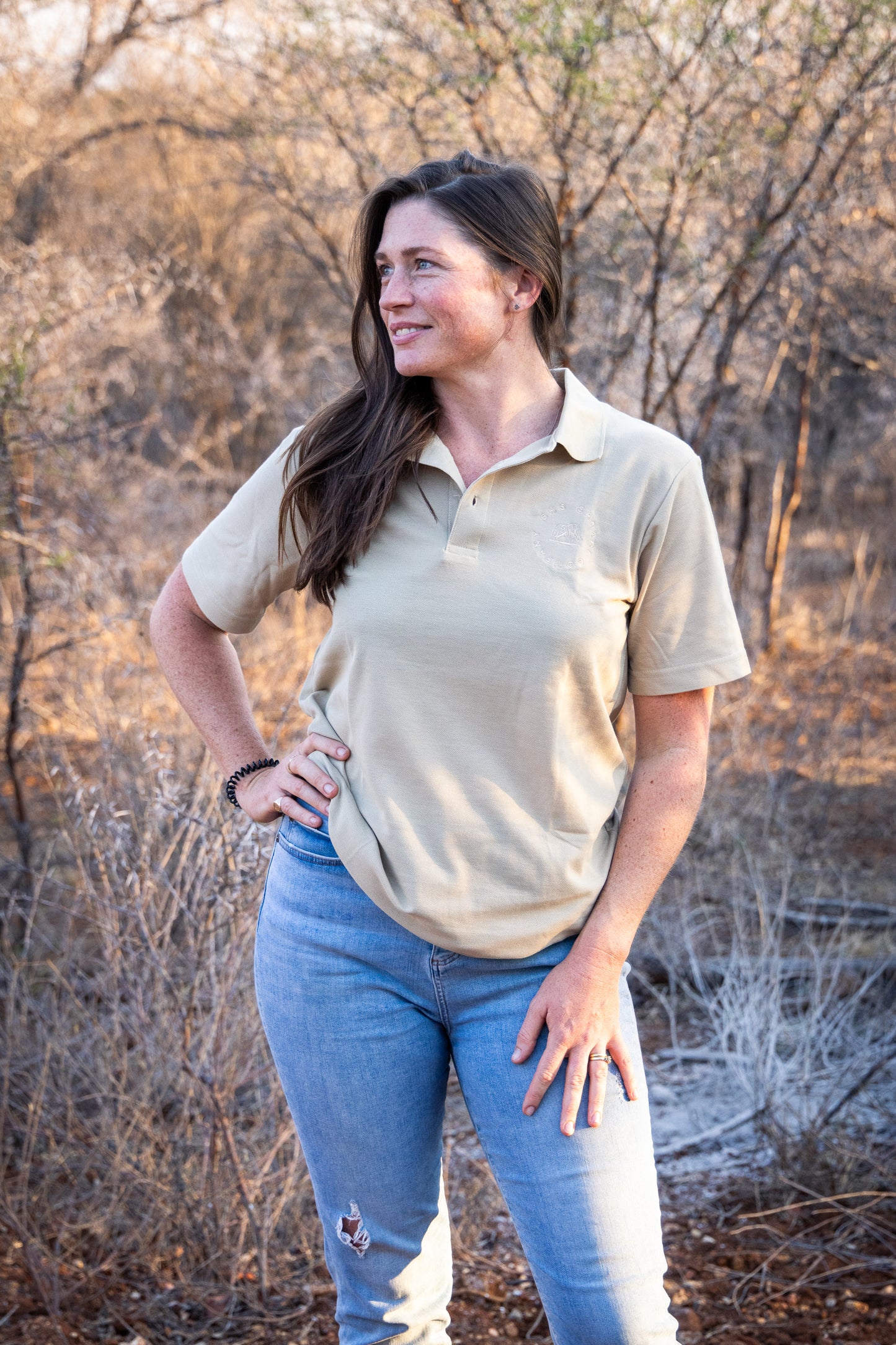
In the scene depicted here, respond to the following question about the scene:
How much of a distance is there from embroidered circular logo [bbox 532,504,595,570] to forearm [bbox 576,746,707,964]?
0.28m

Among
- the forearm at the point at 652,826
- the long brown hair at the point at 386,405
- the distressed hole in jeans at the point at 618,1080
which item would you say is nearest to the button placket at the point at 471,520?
the long brown hair at the point at 386,405

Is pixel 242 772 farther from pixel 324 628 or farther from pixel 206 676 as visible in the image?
pixel 324 628

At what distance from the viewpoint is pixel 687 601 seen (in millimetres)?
1441

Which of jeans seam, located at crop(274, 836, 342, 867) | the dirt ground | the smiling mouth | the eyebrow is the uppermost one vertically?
the eyebrow

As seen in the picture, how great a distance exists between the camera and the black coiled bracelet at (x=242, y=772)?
1.83 meters

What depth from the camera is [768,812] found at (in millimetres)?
4785

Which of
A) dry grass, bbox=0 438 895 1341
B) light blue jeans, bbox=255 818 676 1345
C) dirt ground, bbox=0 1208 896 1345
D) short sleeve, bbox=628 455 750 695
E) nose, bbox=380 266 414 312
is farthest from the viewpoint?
dry grass, bbox=0 438 895 1341

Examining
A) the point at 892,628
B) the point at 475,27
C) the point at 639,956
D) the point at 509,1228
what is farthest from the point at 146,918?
the point at 892,628

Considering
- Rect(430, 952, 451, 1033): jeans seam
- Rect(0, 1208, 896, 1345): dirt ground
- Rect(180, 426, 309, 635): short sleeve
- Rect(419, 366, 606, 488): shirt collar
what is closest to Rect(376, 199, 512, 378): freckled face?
Rect(419, 366, 606, 488): shirt collar

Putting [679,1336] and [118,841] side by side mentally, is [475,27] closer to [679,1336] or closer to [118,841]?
[118,841]

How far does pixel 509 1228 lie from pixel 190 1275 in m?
0.76

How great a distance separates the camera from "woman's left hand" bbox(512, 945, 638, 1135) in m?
1.37

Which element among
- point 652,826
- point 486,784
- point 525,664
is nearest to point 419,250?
point 525,664

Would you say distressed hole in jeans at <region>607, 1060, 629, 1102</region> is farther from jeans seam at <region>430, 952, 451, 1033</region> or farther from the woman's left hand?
jeans seam at <region>430, 952, 451, 1033</region>
